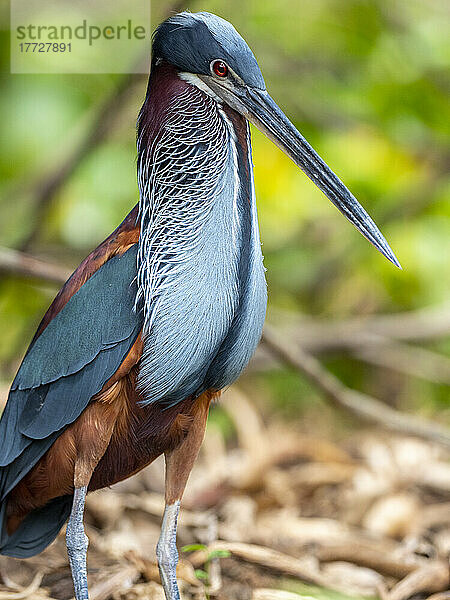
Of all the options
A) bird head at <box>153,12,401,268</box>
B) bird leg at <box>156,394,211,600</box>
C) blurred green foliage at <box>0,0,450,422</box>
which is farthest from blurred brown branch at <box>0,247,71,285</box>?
bird head at <box>153,12,401,268</box>

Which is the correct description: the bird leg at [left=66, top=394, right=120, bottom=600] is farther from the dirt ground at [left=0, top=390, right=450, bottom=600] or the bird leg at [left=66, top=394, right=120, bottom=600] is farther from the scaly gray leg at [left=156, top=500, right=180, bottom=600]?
the dirt ground at [left=0, top=390, right=450, bottom=600]

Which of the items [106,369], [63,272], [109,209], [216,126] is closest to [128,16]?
[109,209]

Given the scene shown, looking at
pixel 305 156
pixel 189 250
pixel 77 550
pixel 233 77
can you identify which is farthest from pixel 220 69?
pixel 77 550

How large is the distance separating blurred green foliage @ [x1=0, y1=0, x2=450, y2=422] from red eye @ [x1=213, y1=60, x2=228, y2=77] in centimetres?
207

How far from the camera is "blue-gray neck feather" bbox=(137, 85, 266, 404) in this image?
2.00m

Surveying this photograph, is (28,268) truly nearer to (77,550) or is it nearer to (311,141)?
(77,550)

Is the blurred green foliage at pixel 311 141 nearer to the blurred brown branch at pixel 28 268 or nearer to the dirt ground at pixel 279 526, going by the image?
the blurred brown branch at pixel 28 268

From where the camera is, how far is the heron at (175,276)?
2.00 meters

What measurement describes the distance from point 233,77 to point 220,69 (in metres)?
0.04

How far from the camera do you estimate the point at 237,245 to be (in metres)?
2.04

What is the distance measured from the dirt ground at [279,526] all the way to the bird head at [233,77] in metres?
1.29

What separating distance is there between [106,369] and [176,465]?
390mm

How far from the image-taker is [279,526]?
11.8 feet

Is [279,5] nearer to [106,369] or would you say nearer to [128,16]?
[128,16]
